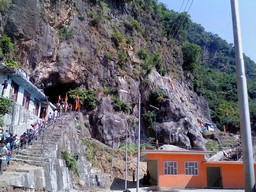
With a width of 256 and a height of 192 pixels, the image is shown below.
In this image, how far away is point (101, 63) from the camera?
37.7 meters

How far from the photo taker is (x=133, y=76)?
133 feet

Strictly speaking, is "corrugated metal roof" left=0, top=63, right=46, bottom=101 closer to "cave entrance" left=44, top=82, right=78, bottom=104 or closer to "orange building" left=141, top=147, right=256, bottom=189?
"cave entrance" left=44, top=82, right=78, bottom=104

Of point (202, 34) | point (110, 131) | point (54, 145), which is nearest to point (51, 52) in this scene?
point (110, 131)

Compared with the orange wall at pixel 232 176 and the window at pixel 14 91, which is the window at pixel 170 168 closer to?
the orange wall at pixel 232 176

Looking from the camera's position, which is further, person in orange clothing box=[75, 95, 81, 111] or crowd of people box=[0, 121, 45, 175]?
person in orange clothing box=[75, 95, 81, 111]

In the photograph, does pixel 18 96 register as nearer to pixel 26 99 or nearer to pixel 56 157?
pixel 26 99

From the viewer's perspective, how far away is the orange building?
23.9 meters

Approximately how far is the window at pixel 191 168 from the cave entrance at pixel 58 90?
655 inches

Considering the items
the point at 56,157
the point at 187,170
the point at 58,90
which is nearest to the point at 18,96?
the point at 56,157

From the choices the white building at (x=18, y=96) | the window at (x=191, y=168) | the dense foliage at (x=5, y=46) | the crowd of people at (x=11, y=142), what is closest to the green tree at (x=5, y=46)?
the dense foliage at (x=5, y=46)

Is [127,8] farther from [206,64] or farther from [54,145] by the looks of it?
[206,64]

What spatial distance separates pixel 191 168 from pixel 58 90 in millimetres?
20036

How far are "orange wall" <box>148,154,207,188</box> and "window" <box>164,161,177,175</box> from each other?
27 cm

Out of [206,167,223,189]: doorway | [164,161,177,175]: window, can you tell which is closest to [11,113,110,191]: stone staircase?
[164,161,177,175]: window
